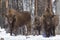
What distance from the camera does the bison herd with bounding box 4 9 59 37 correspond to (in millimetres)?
1936

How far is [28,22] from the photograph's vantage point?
1966 millimetres

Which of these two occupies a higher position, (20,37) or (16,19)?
(16,19)

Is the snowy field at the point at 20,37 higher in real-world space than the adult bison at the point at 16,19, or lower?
lower

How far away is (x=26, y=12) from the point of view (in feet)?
6.47

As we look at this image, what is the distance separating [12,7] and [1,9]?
0.16 m

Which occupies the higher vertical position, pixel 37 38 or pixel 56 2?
pixel 56 2

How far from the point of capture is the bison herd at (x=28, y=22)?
6.35ft

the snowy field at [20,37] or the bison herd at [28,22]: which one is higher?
the bison herd at [28,22]

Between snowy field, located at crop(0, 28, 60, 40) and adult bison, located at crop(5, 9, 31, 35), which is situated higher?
adult bison, located at crop(5, 9, 31, 35)

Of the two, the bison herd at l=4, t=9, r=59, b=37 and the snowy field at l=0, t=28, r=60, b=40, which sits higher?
the bison herd at l=4, t=9, r=59, b=37

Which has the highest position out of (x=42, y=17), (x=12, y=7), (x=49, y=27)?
(x=12, y=7)

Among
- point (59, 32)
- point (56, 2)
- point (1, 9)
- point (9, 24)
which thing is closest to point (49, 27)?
point (59, 32)

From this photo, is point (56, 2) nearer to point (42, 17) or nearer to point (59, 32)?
point (42, 17)

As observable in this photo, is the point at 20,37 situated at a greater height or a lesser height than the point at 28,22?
lesser
